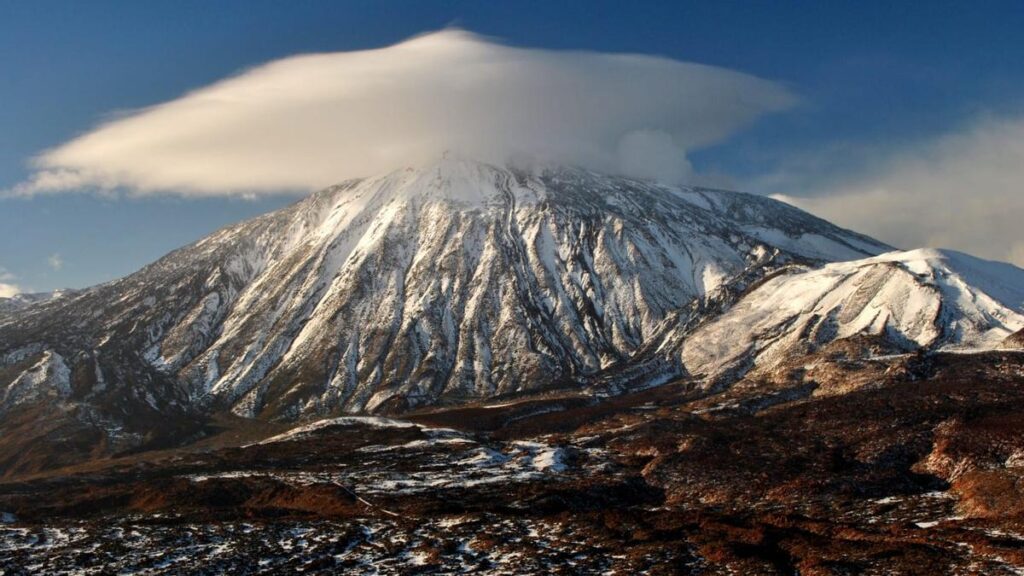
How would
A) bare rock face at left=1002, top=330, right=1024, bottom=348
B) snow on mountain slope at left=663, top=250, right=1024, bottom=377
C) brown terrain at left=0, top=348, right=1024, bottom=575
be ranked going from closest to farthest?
brown terrain at left=0, top=348, right=1024, bottom=575 → bare rock face at left=1002, top=330, right=1024, bottom=348 → snow on mountain slope at left=663, top=250, right=1024, bottom=377

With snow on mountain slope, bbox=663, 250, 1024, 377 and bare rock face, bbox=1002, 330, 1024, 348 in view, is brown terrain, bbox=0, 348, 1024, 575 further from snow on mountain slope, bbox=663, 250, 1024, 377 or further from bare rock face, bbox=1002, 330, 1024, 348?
snow on mountain slope, bbox=663, 250, 1024, 377

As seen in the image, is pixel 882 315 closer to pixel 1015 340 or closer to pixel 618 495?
pixel 1015 340

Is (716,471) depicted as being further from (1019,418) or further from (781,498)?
(1019,418)

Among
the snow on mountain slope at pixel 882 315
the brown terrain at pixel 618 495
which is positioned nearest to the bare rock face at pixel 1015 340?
the snow on mountain slope at pixel 882 315

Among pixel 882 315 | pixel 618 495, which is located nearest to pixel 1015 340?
pixel 882 315

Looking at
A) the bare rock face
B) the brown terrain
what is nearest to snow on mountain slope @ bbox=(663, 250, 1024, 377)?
the bare rock face

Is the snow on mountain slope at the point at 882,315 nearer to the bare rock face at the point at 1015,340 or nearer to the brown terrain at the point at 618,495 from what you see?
the bare rock face at the point at 1015,340
